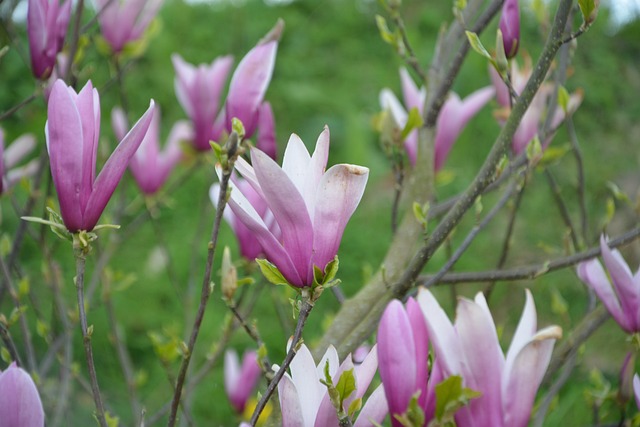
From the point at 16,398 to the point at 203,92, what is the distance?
662mm

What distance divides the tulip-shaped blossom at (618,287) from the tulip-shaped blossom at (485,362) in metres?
0.19

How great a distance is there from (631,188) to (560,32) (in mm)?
2142

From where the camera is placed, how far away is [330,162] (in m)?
2.96

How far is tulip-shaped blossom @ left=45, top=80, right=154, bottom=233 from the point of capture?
1.97ft

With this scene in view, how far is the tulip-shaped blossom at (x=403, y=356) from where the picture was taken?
547 mm

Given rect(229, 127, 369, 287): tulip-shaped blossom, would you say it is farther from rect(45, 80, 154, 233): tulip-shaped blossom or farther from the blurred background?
the blurred background

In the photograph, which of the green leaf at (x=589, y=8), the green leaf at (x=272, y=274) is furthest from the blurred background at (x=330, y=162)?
the green leaf at (x=272, y=274)

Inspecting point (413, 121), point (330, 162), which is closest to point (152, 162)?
point (413, 121)

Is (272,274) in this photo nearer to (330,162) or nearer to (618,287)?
(618,287)

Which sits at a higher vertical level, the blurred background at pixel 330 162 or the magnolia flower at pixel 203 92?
the magnolia flower at pixel 203 92

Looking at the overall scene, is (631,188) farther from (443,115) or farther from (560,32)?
(560,32)

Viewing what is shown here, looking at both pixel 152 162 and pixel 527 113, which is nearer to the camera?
pixel 527 113

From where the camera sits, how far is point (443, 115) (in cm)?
105

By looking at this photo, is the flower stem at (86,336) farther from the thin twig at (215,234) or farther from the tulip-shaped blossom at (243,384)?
the tulip-shaped blossom at (243,384)
